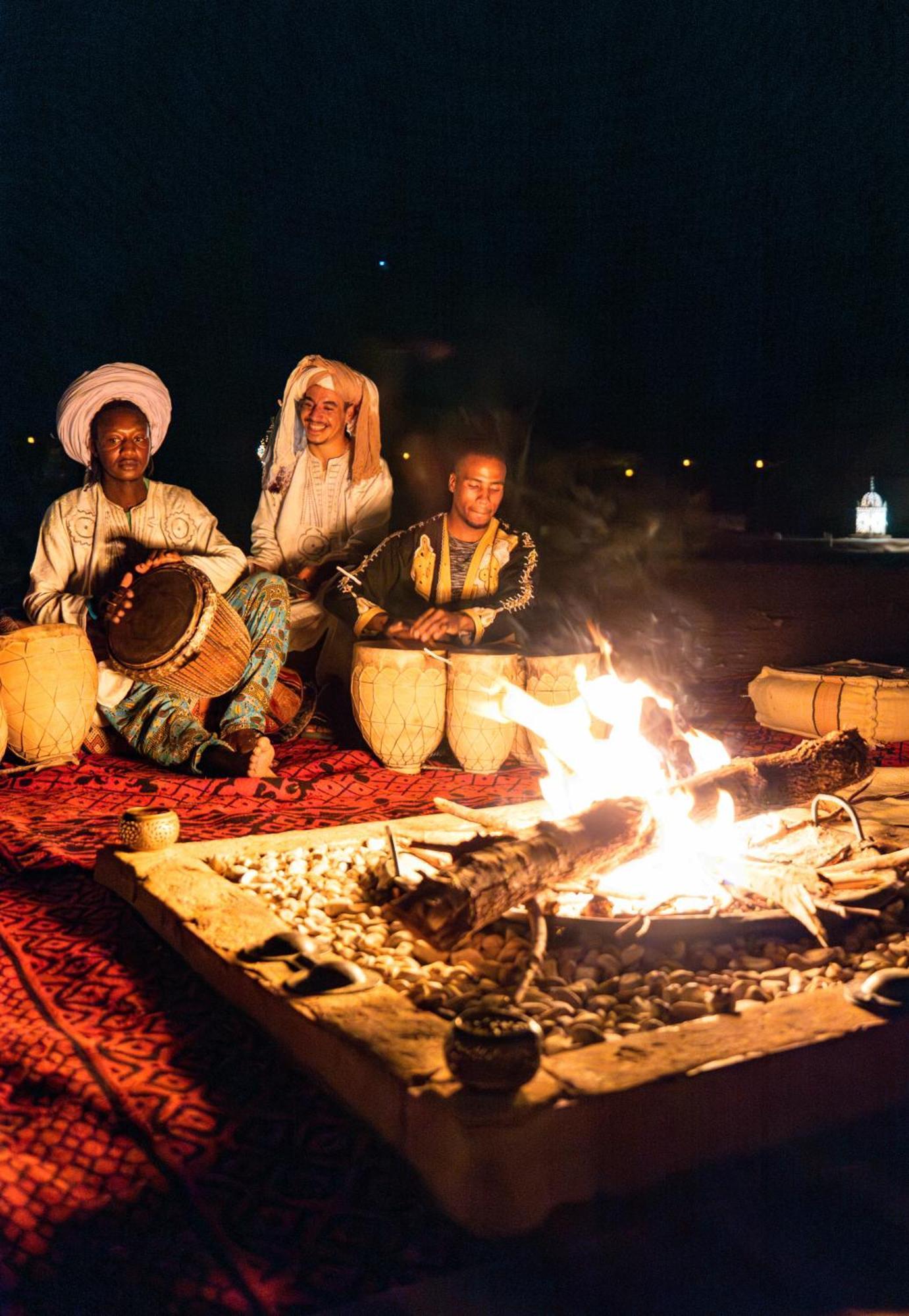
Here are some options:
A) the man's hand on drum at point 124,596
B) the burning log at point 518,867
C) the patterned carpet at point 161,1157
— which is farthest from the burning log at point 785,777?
the man's hand on drum at point 124,596

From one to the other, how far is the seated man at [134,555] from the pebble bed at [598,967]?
2.57 metres

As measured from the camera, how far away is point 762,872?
10.7 ft

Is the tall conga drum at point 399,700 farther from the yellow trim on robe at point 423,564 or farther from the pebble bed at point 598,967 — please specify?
the pebble bed at point 598,967

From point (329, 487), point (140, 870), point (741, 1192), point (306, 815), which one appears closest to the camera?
point (741, 1192)

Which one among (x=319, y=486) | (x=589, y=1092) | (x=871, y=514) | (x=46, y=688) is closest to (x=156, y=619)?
(x=46, y=688)

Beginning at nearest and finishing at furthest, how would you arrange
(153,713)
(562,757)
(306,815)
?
(562,757) < (306,815) < (153,713)

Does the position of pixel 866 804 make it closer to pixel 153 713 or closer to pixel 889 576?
pixel 153 713

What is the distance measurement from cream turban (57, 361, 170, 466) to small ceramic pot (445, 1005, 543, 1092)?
15.3 ft

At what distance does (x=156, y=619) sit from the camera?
5.67 metres

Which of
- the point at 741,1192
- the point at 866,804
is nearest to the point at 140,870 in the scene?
the point at 741,1192

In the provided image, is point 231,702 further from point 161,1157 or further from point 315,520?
point 161,1157

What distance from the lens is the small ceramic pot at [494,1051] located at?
219cm

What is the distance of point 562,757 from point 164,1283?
2321 mm

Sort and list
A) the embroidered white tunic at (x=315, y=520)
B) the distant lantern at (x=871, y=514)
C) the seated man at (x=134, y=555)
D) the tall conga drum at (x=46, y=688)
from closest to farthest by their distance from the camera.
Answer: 1. the tall conga drum at (x=46, y=688)
2. the seated man at (x=134, y=555)
3. the embroidered white tunic at (x=315, y=520)
4. the distant lantern at (x=871, y=514)
